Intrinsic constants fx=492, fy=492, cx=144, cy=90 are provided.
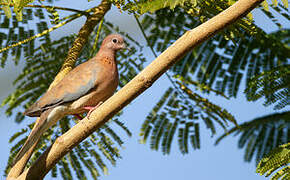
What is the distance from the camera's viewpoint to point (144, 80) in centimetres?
225

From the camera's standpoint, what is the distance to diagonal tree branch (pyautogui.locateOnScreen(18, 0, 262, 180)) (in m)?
2.19

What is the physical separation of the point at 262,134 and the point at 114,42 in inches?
55.1

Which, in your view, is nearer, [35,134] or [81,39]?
[35,134]

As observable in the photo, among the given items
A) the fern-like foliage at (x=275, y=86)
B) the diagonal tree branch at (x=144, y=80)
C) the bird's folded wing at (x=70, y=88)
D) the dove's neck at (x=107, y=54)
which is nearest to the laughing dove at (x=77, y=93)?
the bird's folded wing at (x=70, y=88)

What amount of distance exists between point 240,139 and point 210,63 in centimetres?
70

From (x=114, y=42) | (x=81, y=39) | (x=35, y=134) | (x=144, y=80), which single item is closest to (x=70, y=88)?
(x=81, y=39)

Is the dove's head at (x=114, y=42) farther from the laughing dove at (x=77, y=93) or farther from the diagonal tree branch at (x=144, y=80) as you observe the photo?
the diagonal tree branch at (x=144, y=80)

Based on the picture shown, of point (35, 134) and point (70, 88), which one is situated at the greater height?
point (70, 88)

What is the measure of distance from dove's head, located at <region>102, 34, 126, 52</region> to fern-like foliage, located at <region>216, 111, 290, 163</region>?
3.54 ft

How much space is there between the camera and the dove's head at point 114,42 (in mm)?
3566

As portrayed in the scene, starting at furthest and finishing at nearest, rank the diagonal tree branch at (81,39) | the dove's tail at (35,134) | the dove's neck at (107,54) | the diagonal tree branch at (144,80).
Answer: the dove's neck at (107,54), the diagonal tree branch at (81,39), the dove's tail at (35,134), the diagonal tree branch at (144,80)

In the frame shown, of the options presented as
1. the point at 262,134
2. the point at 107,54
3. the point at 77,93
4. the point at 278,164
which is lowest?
the point at 278,164

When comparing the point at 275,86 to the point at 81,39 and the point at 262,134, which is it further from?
the point at 81,39

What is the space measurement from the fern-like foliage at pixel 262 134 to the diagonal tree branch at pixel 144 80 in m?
1.56
